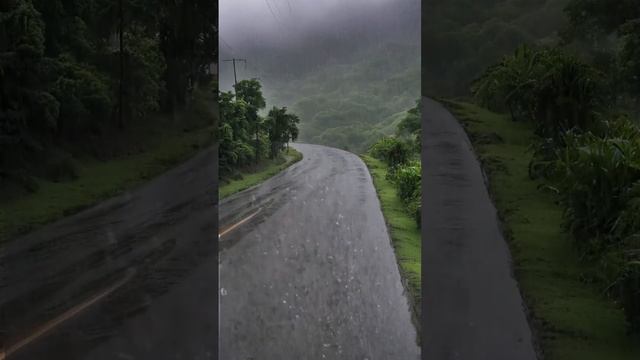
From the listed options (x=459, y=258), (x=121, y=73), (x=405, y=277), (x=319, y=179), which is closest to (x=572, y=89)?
(x=459, y=258)

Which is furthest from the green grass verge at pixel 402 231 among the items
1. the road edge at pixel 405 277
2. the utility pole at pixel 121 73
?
the utility pole at pixel 121 73

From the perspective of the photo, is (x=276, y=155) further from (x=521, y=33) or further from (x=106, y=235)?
(x=521, y=33)

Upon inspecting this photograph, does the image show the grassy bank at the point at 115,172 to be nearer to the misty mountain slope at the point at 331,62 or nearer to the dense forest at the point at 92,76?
the dense forest at the point at 92,76

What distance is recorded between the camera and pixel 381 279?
3666 millimetres

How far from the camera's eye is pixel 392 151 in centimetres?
378

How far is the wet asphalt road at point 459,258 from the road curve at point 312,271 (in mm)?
301

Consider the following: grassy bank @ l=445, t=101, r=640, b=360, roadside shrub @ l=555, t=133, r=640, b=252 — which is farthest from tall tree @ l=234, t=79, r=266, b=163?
roadside shrub @ l=555, t=133, r=640, b=252

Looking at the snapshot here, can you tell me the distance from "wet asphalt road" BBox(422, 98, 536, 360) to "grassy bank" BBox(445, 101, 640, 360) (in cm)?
7

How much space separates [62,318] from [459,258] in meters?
1.95

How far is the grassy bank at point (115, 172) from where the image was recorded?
11.0ft

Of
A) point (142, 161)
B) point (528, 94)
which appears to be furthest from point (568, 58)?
point (142, 161)

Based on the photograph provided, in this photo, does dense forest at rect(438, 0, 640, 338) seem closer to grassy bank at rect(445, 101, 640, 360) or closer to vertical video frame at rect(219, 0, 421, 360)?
grassy bank at rect(445, 101, 640, 360)

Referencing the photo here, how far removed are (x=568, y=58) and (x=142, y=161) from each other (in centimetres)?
220

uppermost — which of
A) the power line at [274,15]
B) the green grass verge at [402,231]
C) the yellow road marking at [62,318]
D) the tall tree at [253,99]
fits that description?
the power line at [274,15]
